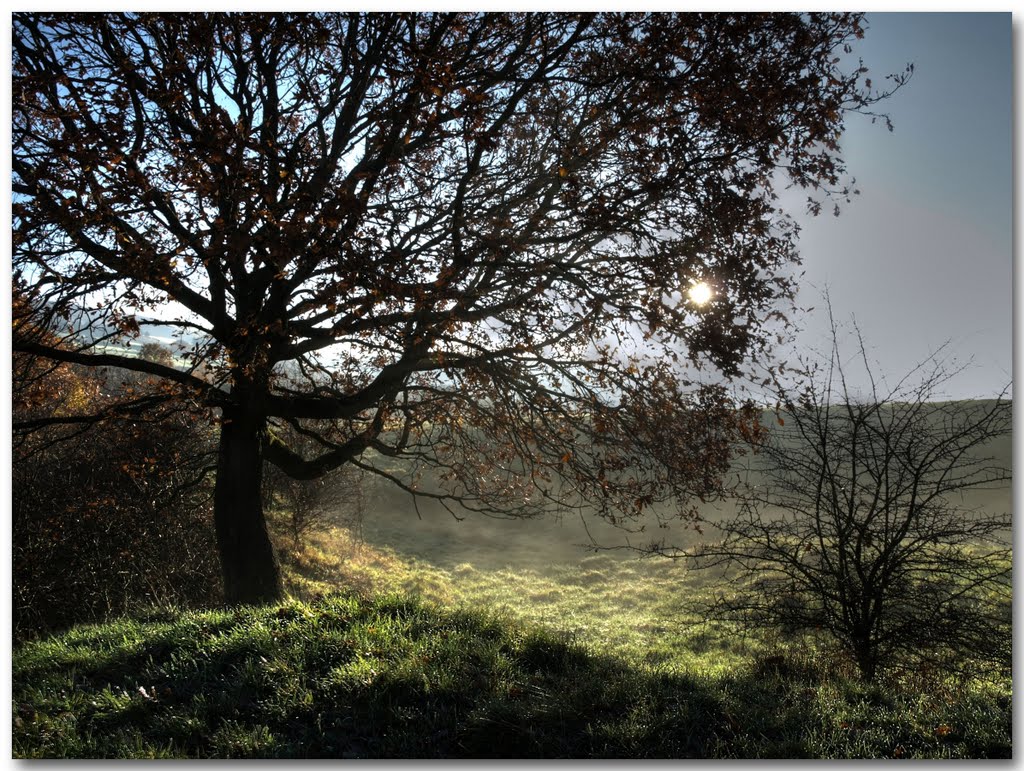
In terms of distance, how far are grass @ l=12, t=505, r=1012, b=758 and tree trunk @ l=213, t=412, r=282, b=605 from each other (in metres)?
2.06

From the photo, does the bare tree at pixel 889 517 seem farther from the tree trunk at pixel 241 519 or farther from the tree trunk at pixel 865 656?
the tree trunk at pixel 241 519

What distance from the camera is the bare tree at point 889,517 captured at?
6.14 metres

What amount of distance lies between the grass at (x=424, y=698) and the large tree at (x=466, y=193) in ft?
7.92

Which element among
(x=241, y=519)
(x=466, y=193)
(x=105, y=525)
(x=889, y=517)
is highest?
(x=466, y=193)

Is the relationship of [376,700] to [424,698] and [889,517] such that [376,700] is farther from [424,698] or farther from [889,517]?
[889,517]

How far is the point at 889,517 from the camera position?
21.3ft

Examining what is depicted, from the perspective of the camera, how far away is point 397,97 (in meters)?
5.71

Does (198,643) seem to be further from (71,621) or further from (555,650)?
(71,621)

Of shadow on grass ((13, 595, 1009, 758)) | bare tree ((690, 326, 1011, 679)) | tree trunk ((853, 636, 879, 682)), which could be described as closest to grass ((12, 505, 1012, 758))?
shadow on grass ((13, 595, 1009, 758))

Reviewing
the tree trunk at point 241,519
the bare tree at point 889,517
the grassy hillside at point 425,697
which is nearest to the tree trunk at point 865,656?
the bare tree at point 889,517

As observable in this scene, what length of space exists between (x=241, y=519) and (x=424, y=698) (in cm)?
506

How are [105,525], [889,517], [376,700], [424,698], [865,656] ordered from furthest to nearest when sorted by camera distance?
[105,525] → [889,517] → [865,656] → [424,698] → [376,700]

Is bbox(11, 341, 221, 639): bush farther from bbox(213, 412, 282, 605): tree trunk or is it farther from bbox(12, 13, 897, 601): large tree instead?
bbox(12, 13, 897, 601): large tree

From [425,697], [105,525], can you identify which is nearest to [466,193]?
[425,697]
